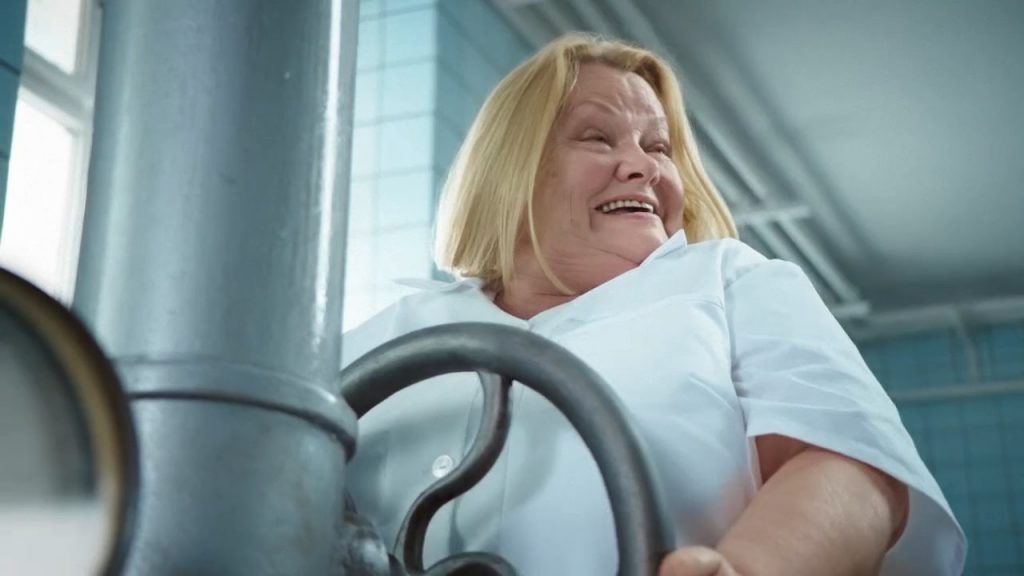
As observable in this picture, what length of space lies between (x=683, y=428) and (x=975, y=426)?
4.48 meters

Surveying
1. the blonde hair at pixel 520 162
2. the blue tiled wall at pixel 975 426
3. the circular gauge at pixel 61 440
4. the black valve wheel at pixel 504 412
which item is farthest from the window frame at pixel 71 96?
the blue tiled wall at pixel 975 426

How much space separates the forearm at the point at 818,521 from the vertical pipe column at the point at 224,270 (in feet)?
0.68

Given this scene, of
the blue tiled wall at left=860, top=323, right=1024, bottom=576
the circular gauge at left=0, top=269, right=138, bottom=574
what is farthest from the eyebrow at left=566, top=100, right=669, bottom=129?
the blue tiled wall at left=860, top=323, right=1024, bottom=576

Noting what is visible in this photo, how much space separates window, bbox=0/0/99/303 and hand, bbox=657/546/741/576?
142cm

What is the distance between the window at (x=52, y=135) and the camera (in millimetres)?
1785

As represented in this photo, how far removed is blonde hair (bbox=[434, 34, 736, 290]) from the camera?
3.22 ft

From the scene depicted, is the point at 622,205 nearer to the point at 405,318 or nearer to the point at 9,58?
the point at 405,318

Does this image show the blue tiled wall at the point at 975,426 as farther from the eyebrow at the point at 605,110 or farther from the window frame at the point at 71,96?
the eyebrow at the point at 605,110

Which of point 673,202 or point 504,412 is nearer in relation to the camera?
point 504,412

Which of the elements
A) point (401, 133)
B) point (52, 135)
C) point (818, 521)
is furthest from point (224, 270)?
point (401, 133)

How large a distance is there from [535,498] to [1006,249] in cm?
399

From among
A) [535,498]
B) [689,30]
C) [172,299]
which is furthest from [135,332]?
[689,30]

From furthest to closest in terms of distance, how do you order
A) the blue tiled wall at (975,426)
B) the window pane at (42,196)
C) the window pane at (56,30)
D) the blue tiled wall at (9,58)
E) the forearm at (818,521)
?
the blue tiled wall at (975,426) → the window pane at (56,30) → the window pane at (42,196) → the blue tiled wall at (9,58) → the forearm at (818,521)

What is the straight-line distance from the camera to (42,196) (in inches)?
72.1
